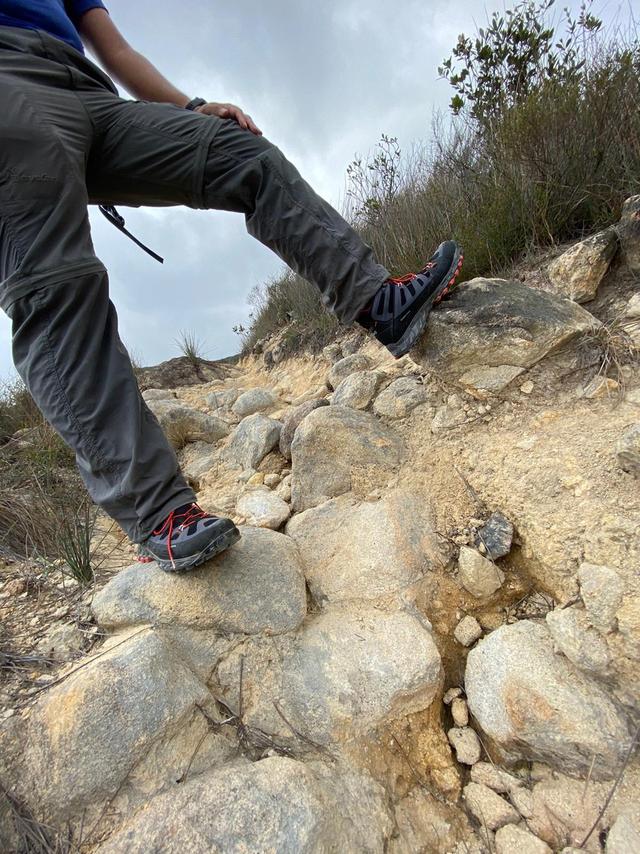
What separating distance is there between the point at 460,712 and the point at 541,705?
0.66 feet

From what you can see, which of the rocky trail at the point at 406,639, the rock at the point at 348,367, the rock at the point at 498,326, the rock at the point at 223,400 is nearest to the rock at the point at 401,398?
the rocky trail at the point at 406,639

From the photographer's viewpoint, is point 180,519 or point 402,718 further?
point 180,519

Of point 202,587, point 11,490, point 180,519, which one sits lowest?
point 202,587

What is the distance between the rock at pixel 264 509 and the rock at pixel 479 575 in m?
0.70

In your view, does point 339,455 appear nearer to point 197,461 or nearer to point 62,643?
point 62,643

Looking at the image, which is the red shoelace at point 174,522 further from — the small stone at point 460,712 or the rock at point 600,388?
the rock at point 600,388

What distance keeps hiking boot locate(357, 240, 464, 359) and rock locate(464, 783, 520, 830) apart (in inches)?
43.2

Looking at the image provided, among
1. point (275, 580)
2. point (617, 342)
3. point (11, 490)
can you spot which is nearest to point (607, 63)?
point (617, 342)

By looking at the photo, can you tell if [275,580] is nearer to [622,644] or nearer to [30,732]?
[30,732]

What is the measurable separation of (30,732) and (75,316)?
92cm

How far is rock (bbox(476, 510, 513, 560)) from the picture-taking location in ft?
4.11

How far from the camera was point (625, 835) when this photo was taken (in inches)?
30.8

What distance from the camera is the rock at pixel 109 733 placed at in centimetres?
86

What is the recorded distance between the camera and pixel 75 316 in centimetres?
109
